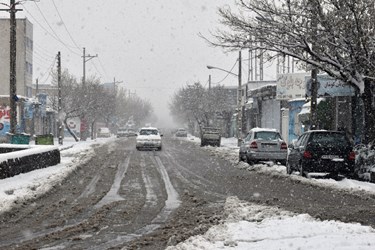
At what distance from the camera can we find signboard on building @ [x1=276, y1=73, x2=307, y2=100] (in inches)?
1661

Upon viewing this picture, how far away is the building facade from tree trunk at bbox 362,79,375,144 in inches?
2172

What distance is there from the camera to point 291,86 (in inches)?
1704

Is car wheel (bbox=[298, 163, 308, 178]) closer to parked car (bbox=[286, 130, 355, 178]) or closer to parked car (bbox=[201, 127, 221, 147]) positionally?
parked car (bbox=[286, 130, 355, 178])

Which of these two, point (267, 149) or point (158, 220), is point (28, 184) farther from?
point (267, 149)

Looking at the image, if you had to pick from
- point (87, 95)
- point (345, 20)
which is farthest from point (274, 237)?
point (87, 95)

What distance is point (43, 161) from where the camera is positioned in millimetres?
22172

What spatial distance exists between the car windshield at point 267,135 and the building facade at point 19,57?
163ft

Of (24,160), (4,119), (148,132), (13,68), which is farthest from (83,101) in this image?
(24,160)

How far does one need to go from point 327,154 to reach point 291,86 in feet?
84.8

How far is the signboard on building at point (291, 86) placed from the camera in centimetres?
4219

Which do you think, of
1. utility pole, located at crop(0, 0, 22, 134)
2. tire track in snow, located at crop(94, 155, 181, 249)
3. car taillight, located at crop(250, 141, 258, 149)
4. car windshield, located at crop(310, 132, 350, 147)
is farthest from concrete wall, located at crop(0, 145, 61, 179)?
car windshield, located at crop(310, 132, 350, 147)

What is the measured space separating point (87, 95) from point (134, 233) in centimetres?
5789

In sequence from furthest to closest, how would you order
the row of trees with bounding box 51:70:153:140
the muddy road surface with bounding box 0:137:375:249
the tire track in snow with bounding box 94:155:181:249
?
1. the row of trees with bounding box 51:70:153:140
2. the muddy road surface with bounding box 0:137:375:249
3. the tire track in snow with bounding box 94:155:181:249

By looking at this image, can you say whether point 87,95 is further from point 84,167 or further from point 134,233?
point 134,233
